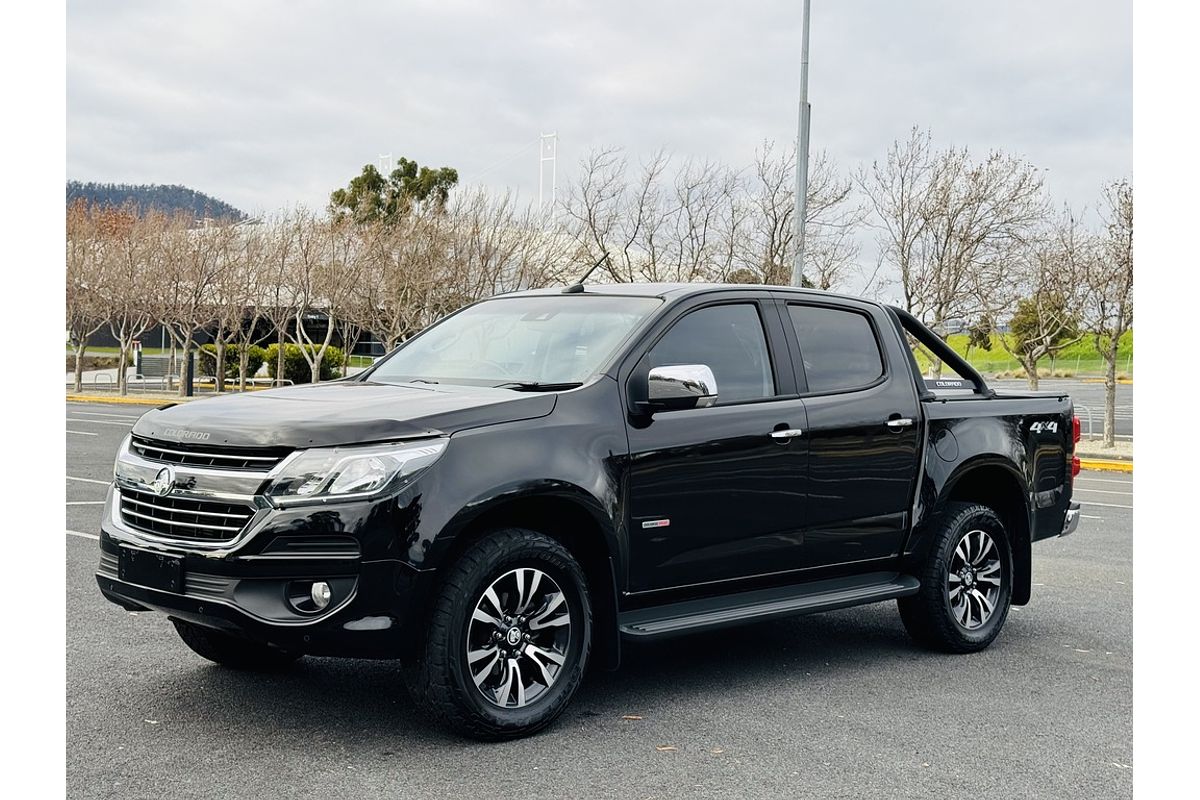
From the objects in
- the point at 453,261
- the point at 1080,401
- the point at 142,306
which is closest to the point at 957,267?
the point at 453,261

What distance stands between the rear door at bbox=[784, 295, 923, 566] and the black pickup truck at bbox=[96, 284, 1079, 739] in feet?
0.05

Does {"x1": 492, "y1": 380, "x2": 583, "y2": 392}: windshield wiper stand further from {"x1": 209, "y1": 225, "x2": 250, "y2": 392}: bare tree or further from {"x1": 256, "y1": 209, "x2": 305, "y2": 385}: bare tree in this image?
{"x1": 209, "y1": 225, "x2": 250, "y2": 392}: bare tree

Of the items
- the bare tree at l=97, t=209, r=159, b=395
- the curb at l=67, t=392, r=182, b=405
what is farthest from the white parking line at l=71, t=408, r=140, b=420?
the bare tree at l=97, t=209, r=159, b=395

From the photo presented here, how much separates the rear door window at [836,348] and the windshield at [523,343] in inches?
37.3

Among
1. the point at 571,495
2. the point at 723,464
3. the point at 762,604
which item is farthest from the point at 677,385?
the point at 762,604

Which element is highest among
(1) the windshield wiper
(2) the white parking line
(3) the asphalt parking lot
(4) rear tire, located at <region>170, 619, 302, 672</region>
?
(1) the windshield wiper

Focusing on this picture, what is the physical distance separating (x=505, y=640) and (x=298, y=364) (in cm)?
4227

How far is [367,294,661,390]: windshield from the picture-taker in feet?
19.6

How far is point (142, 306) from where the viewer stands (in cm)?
4241

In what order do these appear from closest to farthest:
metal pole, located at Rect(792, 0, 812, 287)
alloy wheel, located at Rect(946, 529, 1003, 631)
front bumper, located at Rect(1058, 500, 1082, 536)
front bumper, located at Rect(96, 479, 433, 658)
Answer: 1. front bumper, located at Rect(96, 479, 433, 658)
2. alloy wheel, located at Rect(946, 529, 1003, 631)
3. front bumper, located at Rect(1058, 500, 1082, 536)
4. metal pole, located at Rect(792, 0, 812, 287)

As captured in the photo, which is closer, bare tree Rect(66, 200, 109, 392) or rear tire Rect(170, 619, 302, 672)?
rear tire Rect(170, 619, 302, 672)

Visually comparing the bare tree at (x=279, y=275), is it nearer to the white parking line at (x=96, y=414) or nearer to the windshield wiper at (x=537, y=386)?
the white parking line at (x=96, y=414)

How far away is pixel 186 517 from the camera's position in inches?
201
